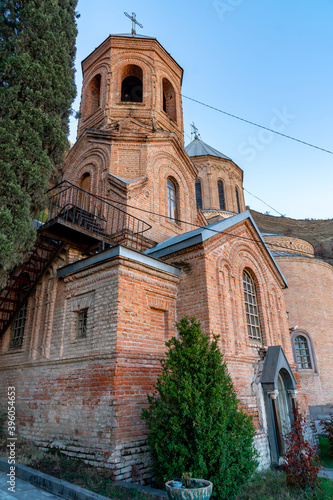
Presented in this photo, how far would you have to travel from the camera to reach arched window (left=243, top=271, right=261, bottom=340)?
29.8 ft

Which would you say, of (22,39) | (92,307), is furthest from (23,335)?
(22,39)

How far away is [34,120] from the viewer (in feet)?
24.3

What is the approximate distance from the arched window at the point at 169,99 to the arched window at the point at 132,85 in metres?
0.98

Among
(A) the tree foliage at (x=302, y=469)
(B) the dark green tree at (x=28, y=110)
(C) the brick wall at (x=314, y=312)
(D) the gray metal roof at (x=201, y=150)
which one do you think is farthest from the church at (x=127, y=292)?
(D) the gray metal roof at (x=201, y=150)

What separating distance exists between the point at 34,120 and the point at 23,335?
5.29 m

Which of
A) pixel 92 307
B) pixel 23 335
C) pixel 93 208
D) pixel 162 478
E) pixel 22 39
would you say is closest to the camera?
pixel 162 478

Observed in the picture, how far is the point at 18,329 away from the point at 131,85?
34.4ft

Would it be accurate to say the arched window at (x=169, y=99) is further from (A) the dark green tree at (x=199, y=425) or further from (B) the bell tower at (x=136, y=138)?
(A) the dark green tree at (x=199, y=425)

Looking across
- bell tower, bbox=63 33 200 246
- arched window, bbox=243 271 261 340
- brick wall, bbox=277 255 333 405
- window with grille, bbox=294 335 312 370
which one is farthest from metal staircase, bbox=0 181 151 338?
window with grille, bbox=294 335 312 370

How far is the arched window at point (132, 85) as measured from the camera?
1356 cm

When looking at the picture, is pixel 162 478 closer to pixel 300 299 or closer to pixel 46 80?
pixel 46 80

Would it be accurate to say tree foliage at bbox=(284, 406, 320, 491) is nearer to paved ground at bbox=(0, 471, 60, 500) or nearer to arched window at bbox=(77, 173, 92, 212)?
paved ground at bbox=(0, 471, 60, 500)

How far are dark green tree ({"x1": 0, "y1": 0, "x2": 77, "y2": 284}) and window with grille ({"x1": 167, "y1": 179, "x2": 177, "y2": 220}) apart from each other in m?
4.44

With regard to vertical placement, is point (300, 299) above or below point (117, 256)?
above
